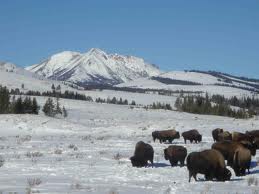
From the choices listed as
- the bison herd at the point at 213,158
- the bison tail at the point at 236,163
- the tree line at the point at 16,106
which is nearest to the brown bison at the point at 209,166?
the bison herd at the point at 213,158

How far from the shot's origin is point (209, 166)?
727 inches

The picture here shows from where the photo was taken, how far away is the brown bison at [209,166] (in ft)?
59.7

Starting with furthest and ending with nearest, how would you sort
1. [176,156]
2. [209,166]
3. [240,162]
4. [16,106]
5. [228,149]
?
[16,106]
[176,156]
[228,149]
[240,162]
[209,166]

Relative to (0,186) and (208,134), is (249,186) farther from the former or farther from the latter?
(208,134)

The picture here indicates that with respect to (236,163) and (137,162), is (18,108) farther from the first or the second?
(236,163)

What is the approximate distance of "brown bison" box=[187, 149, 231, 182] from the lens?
18.2 m

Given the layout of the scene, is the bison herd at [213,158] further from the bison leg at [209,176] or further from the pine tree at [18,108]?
the pine tree at [18,108]

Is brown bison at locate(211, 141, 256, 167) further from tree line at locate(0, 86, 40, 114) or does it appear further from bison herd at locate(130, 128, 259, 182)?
tree line at locate(0, 86, 40, 114)

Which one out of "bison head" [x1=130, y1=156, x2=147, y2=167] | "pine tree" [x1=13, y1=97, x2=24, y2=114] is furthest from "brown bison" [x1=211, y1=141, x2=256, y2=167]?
"pine tree" [x1=13, y1=97, x2=24, y2=114]

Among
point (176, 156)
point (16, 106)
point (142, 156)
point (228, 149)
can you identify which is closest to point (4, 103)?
point (16, 106)

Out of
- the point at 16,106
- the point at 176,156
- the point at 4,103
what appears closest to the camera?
the point at 176,156

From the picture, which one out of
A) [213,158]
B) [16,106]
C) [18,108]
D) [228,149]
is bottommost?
[213,158]

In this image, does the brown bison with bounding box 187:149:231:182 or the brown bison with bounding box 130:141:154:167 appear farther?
the brown bison with bounding box 130:141:154:167

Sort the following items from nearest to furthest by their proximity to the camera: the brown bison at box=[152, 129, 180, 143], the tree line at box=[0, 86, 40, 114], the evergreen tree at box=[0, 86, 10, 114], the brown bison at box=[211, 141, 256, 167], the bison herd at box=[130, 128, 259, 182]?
the bison herd at box=[130, 128, 259, 182] → the brown bison at box=[211, 141, 256, 167] → the brown bison at box=[152, 129, 180, 143] → the evergreen tree at box=[0, 86, 10, 114] → the tree line at box=[0, 86, 40, 114]
